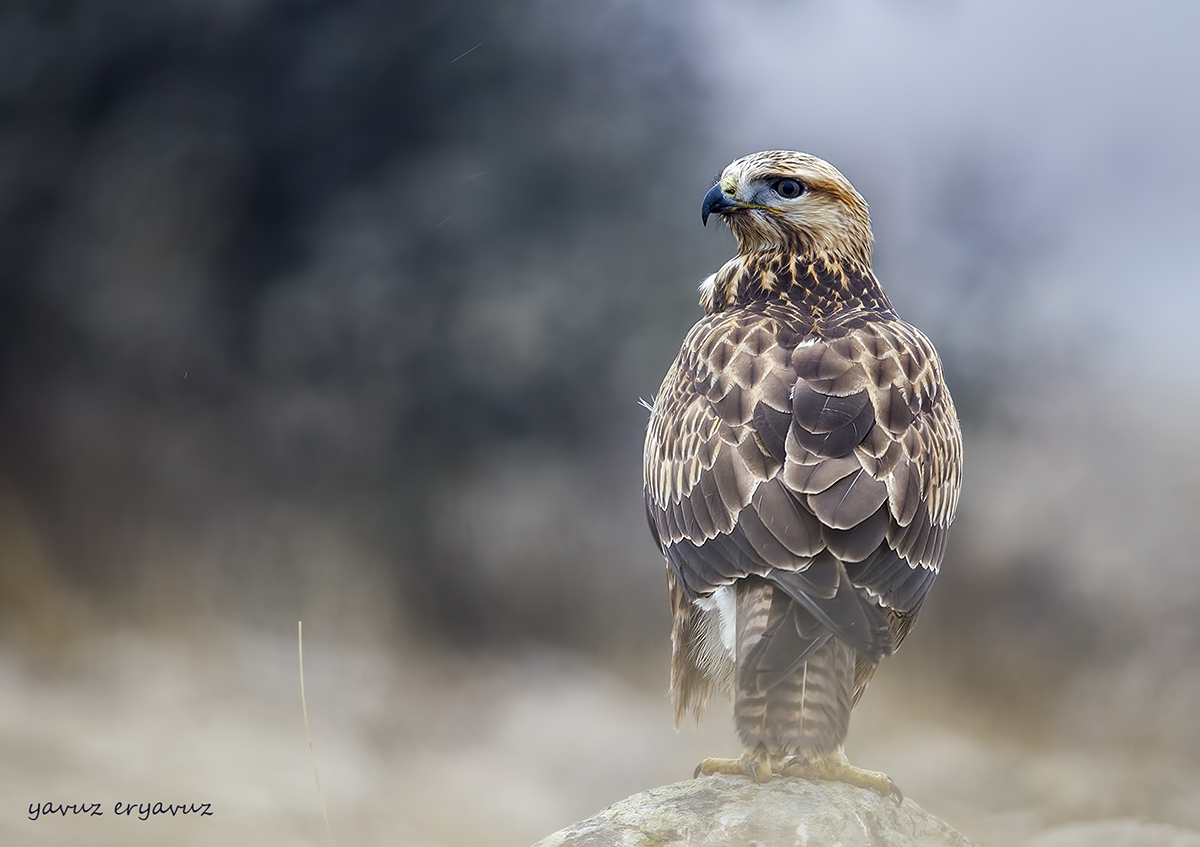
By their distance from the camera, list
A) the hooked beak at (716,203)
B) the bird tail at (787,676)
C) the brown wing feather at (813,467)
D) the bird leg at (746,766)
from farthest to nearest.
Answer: the hooked beak at (716,203) → the bird leg at (746,766) → the brown wing feather at (813,467) → the bird tail at (787,676)

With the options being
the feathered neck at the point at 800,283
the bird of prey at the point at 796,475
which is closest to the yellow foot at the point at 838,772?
the bird of prey at the point at 796,475

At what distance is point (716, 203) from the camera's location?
157 inches

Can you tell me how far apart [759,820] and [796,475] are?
3.34ft

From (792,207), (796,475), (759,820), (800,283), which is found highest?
(792,207)

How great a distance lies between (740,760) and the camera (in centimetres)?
333

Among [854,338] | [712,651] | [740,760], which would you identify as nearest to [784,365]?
[854,338]

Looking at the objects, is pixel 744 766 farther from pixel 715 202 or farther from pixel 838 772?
pixel 715 202

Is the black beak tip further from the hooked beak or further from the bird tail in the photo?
the bird tail

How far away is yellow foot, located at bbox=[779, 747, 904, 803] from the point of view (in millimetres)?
3242

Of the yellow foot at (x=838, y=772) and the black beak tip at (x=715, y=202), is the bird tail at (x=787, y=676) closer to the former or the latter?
the yellow foot at (x=838, y=772)

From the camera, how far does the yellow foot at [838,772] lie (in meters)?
3.24

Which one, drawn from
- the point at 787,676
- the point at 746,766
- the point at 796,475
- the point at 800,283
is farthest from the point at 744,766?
the point at 800,283

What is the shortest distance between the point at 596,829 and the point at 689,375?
1535 mm

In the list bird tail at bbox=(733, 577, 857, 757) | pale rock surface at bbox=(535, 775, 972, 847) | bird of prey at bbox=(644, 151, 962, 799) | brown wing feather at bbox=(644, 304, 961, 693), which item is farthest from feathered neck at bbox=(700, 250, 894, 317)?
pale rock surface at bbox=(535, 775, 972, 847)
